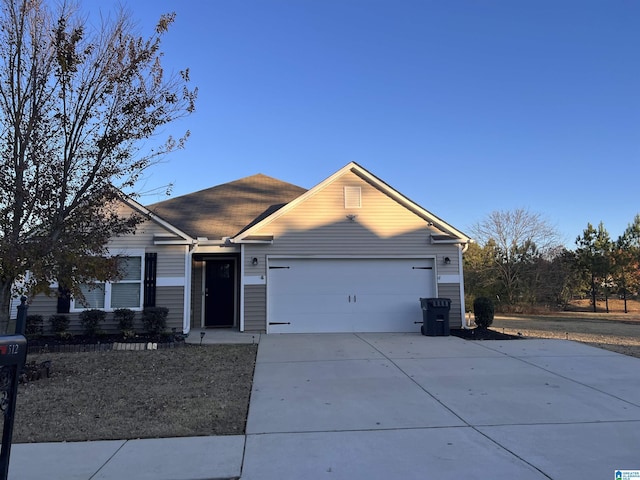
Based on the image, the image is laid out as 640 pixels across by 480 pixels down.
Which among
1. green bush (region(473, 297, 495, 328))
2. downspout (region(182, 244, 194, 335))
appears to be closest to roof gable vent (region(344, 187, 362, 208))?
green bush (region(473, 297, 495, 328))

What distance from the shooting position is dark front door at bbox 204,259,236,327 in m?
14.5

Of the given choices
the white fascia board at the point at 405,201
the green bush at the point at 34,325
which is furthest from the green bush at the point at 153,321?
the white fascia board at the point at 405,201

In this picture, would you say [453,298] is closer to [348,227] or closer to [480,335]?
[480,335]

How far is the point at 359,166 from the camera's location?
44.1ft

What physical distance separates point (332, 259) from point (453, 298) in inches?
150

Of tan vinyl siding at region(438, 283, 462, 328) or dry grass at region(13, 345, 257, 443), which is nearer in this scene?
dry grass at region(13, 345, 257, 443)

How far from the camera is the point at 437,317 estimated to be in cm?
1239

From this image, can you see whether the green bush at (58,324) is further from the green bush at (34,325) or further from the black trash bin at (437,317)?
the black trash bin at (437,317)

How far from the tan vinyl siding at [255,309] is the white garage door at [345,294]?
174 millimetres

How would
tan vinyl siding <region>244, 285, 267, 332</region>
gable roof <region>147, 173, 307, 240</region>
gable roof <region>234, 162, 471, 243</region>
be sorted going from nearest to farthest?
tan vinyl siding <region>244, 285, 267, 332</region> → gable roof <region>234, 162, 471, 243</region> → gable roof <region>147, 173, 307, 240</region>

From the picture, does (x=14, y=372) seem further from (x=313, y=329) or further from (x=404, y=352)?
(x=313, y=329)

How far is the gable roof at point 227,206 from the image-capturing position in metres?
14.4

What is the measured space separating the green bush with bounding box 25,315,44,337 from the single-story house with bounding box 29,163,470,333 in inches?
98.9

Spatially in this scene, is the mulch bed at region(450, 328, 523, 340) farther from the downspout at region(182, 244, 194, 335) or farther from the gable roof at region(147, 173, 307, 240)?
the downspout at region(182, 244, 194, 335)
